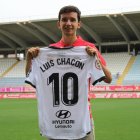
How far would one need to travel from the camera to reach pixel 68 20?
3666mm

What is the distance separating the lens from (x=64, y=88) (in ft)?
12.0

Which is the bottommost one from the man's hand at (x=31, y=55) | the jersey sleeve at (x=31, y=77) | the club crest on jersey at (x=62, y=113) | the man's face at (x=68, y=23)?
the club crest on jersey at (x=62, y=113)

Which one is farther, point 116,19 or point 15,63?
point 15,63

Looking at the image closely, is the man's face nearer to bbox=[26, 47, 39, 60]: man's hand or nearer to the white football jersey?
the white football jersey

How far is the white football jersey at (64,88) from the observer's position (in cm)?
360

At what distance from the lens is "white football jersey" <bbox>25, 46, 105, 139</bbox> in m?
3.60

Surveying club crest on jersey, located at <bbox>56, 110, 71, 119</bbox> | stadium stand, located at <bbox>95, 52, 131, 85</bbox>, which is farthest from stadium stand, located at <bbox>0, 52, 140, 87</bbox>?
club crest on jersey, located at <bbox>56, 110, 71, 119</bbox>

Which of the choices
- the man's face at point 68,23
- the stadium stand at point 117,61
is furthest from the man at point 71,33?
the stadium stand at point 117,61

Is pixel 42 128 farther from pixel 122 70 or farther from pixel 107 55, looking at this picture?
pixel 107 55

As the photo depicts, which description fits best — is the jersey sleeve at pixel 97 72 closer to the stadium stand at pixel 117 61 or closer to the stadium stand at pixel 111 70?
the stadium stand at pixel 111 70

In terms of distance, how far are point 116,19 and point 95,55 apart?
33.3 metres

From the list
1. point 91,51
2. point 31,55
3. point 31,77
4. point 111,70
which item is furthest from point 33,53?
point 111,70

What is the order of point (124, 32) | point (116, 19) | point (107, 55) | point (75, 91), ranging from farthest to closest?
point (107, 55), point (124, 32), point (116, 19), point (75, 91)

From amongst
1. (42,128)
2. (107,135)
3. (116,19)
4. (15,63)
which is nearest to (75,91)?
(42,128)
